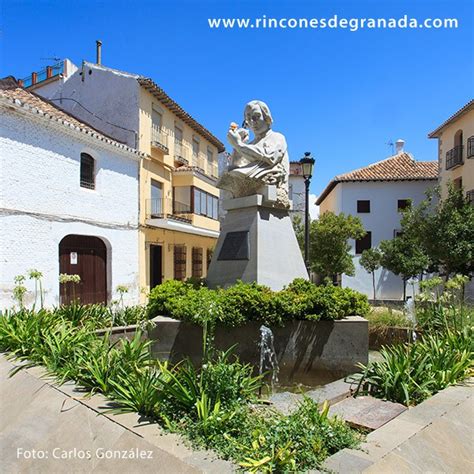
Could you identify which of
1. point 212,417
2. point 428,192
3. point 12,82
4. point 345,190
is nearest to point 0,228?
point 12,82

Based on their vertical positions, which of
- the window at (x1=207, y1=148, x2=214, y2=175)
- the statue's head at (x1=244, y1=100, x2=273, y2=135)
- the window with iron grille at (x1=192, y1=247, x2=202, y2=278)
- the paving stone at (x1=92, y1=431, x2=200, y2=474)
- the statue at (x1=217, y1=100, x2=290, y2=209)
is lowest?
the paving stone at (x1=92, y1=431, x2=200, y2=474)

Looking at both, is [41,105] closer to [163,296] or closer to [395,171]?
[163,296]

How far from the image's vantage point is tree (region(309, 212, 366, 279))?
20.2 meters

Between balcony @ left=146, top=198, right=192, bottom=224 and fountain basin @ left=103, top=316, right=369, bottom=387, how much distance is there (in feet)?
42.0

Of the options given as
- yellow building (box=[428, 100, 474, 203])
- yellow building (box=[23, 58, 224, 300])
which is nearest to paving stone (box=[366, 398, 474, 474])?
yellow building (box=[23, 58, 224, 300])

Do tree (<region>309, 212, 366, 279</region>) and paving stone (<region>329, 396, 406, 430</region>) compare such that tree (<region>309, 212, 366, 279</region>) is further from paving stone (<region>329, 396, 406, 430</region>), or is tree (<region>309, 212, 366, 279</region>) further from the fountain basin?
paving stone (<region>329, 396, 406, 430</region>)

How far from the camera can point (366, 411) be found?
140 inches

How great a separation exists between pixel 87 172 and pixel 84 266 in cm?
345

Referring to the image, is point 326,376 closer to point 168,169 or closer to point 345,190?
point 168,169

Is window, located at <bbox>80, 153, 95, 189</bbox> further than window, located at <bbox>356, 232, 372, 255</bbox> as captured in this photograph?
No

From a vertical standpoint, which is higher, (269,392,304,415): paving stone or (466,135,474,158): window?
(466,135,474,158): window

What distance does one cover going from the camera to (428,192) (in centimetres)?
1809

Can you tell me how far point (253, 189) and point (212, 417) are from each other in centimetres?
439

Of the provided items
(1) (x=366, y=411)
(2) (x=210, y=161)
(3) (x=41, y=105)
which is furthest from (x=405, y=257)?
(1) (x=366, y=411)
